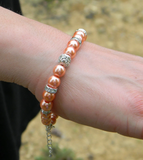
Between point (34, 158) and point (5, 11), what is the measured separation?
5.16 ft

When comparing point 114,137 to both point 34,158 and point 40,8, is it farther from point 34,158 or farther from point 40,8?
point 40,8

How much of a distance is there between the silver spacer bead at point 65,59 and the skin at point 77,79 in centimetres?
3

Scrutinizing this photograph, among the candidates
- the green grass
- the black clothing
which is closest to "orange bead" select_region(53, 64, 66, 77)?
the black clothing

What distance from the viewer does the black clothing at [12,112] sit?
1.02 metres

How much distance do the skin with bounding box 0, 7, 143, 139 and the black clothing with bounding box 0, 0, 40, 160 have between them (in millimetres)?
252

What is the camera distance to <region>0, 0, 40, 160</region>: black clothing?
1.02 m

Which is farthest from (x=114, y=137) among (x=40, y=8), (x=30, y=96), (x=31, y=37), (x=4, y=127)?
(x=40, y=8)

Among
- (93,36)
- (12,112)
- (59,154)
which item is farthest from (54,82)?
(93,36)

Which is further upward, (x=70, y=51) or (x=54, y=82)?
(x=70, y=51)

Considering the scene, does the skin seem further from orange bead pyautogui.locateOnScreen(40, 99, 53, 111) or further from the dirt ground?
the dirt ground

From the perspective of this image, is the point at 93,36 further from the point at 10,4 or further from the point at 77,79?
the point at 77,79

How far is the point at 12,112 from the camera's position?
45.5 inches

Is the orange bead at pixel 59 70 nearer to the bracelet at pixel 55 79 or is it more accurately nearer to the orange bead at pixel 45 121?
the bracelet at pixel 55 79

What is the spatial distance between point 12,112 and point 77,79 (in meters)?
0.54
